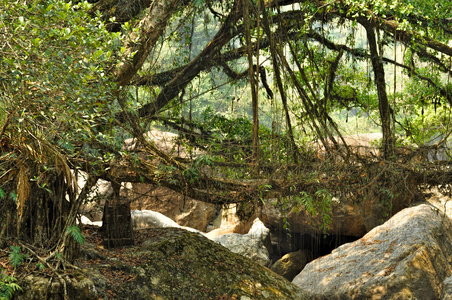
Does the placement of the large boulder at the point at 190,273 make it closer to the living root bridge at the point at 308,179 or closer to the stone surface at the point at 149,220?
the living root bridge at the point at 308,179

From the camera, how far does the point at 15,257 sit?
4.84 meters

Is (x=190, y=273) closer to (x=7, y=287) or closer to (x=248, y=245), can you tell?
(x=7, y=287)

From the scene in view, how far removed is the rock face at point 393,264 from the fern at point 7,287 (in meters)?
5.20

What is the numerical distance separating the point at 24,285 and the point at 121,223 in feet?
8.19

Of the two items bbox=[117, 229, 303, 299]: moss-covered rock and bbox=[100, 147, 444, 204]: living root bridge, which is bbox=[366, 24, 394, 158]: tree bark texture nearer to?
bbox=[100, 147, 444, 204]: living root bridge

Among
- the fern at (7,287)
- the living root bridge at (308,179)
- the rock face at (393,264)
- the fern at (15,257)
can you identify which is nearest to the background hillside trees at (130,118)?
the living root bridge at (308,179)

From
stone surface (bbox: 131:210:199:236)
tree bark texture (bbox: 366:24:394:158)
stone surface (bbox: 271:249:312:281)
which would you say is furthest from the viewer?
→ stone surface (bbox: 271:249:312:281)

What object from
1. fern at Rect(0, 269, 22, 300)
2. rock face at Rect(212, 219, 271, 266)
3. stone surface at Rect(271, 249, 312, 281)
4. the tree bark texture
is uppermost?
the tree bark texture

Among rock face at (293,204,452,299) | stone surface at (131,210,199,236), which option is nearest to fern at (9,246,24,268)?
rock face at (293,204,452,299)

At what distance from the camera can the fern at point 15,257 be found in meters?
4.80

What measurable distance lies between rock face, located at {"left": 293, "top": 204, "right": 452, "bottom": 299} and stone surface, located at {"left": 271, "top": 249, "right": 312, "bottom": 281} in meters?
2.89

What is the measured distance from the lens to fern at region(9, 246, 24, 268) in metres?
4.80

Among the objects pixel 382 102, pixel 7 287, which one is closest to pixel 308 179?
pixel 382 102

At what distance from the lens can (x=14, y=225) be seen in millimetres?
5238
